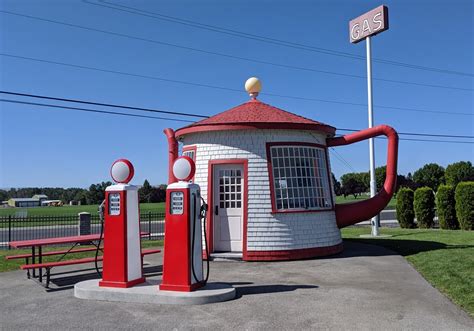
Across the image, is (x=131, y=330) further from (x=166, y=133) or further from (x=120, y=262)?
(x=166, y=133)

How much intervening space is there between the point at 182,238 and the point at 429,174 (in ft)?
269

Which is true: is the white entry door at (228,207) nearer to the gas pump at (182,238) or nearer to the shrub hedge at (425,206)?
the gas pump at (182,238)

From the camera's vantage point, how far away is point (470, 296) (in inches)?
258

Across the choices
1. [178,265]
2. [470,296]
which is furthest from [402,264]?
[178,265]

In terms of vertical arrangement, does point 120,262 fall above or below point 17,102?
below

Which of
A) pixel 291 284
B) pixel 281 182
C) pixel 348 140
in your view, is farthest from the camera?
pixel 348 140

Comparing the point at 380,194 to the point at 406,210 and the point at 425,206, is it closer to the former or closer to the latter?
the point at 425,206

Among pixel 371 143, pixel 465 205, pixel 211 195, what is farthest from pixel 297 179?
pixel 465 205

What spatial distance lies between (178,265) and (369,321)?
2896 millimetres

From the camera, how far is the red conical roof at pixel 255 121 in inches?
419

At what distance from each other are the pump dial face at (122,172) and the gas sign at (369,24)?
14560mm

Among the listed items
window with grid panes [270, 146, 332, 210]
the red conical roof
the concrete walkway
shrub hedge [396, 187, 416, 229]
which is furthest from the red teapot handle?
shrub hedge [396, 187, 416, 229]

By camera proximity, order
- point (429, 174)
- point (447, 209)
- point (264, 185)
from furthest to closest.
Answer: point (429, 174)
point (447, 209)
point (264, 185)

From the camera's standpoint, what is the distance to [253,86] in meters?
12.6
